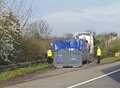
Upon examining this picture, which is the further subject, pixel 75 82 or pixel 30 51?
pixel 30 51

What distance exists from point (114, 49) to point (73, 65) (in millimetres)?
39733

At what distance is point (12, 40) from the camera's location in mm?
31109

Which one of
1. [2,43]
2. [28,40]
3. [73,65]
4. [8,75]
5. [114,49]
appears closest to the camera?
[8,75]

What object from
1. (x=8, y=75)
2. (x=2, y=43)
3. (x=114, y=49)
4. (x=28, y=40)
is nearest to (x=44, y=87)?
(x=8, y=75)

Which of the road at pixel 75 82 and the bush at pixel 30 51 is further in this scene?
the bush at pixel 30 51

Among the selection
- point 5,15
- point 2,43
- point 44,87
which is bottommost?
point 44,87

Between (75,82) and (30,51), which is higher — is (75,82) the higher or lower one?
the lower one

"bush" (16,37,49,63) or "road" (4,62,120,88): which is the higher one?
"bush" (16,37,49,63)

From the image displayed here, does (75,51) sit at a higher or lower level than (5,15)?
lower

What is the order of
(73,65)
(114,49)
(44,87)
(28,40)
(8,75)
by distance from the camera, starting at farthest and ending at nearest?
(114,49)
(28,40)
(73,65)
(8,75)
(44,87)

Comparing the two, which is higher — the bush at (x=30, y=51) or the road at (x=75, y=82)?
the bush at (x=30, y=51)

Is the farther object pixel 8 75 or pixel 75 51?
pixel 75 51

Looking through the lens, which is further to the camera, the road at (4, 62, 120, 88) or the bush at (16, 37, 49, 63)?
the bush at (16, 37, 49, 63)

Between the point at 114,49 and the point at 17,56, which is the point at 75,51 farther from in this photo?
the point at 114,49
